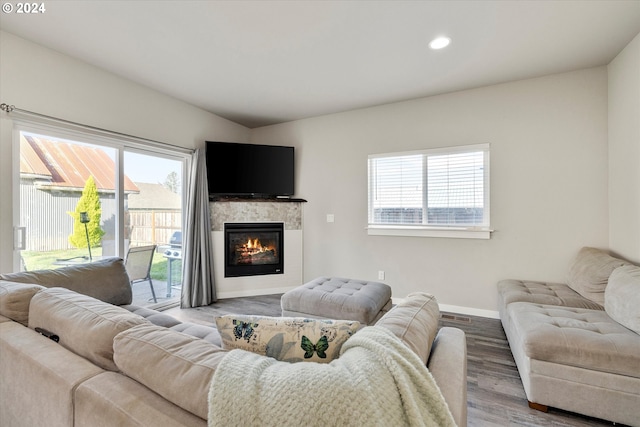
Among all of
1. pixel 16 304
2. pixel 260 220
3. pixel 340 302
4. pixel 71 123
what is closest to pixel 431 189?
pixel 340 302

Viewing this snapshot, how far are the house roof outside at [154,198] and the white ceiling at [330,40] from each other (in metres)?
1.15

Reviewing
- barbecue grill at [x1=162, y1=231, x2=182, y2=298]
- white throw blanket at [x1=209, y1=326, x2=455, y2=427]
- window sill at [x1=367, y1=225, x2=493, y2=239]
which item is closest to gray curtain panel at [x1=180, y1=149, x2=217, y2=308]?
barbecue grill at [x1=162, y1=231, x2=182, y2=298]

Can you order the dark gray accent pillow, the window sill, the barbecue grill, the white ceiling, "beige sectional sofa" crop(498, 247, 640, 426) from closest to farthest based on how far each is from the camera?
1. "beige sectional sofa" crop(498, 247, 640, 426)
2. the dark gray accent pillow
3. the white ceiling
4. the window sill
5. the barbecue grill

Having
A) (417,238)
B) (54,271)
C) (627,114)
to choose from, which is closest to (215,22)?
(54,271)

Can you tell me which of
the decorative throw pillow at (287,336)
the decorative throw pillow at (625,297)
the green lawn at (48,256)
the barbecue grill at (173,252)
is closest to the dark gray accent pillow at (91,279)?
the green lawn at (48,256)

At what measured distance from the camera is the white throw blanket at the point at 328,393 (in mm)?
601

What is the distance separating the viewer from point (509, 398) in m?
Result: 1.83

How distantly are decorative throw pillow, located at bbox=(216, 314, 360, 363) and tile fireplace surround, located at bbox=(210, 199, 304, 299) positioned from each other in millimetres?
3131

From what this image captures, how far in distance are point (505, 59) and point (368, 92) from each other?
135cm

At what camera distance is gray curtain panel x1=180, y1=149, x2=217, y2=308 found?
3.57 m

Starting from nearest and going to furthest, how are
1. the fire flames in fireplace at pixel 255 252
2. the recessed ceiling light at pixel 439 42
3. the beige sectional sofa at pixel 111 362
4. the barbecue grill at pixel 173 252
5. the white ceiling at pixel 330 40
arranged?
the beige sectional sofa at pixel 111 362, the white ceiling at pixel 330 40, the recessed ceiling light at pixel 439 42, the barbecue grill at pixel 173 252, the fire flames in fireplace at pixel 255 252

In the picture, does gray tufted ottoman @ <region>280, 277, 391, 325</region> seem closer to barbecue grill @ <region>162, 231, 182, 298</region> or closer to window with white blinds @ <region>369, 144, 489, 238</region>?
window with white blinds @ <region>369, 144, 489, 238</region>

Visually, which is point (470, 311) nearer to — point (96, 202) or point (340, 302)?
point (340, 302)

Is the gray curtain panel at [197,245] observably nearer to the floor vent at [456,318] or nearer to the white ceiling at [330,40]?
the white ceiling at [330,40]
